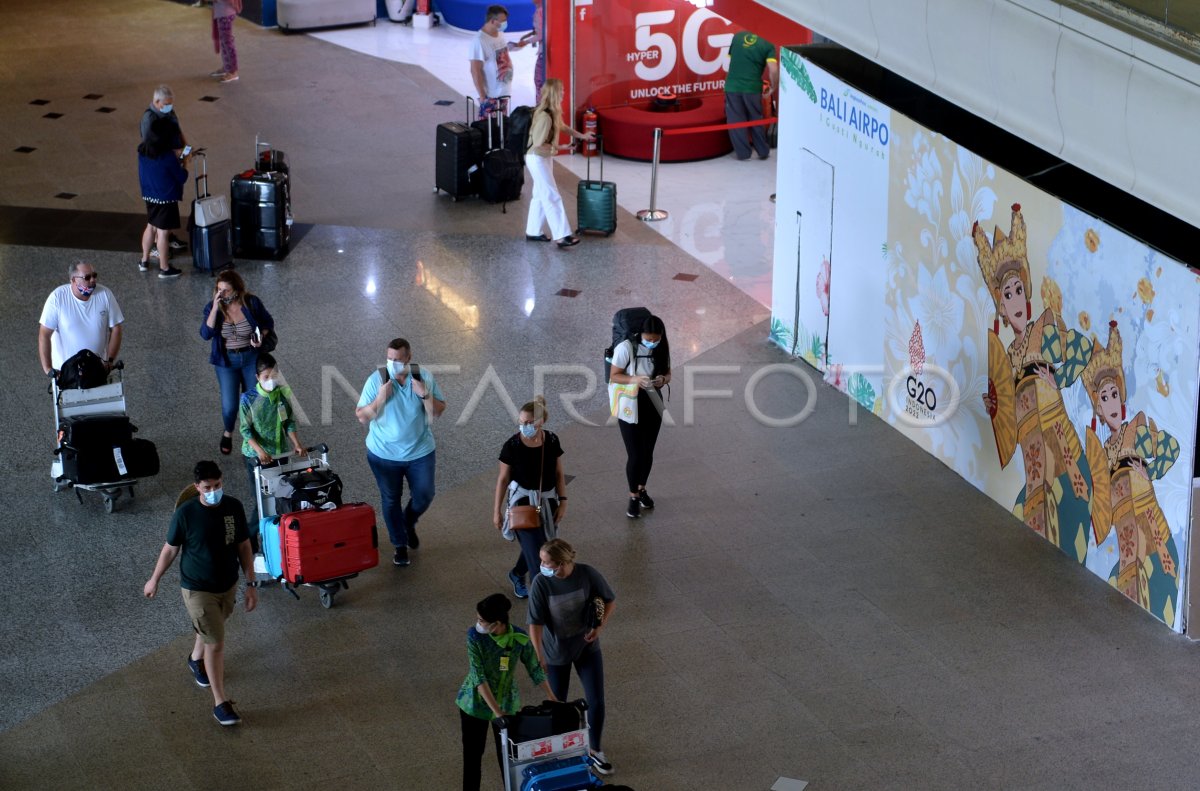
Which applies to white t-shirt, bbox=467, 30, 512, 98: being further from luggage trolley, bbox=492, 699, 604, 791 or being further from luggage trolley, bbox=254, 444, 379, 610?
luggage trolley, bbox=492, 699, 604, 791

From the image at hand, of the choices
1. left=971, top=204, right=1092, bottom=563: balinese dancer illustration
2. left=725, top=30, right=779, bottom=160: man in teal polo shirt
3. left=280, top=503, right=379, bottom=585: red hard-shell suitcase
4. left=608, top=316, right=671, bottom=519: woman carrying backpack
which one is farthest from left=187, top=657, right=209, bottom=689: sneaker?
left=725, top=30, right=779, bottom=160: man in teal polo shirt

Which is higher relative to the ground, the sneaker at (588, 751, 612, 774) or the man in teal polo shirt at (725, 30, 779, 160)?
the man in teal polo shirt at (725, 30, 779, 160)

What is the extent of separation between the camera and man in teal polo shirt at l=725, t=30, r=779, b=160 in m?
17.6

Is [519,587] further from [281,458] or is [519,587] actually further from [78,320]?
[78,320]

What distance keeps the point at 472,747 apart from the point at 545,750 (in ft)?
2.43

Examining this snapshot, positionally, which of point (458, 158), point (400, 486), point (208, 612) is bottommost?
point (400, 486)

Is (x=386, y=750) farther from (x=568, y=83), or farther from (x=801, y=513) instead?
(x=568, y=83)

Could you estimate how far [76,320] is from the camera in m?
10.4

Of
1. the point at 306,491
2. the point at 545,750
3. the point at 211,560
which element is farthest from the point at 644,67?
the point at 545,750

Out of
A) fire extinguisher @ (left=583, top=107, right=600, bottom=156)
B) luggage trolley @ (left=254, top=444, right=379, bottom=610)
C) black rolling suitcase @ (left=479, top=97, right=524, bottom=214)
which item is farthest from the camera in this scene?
fire extinguisher @ (left=583, top=107, right=600, bottom=156)

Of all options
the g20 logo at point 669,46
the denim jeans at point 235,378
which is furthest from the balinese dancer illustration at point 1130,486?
the g20 logo at point 669,46

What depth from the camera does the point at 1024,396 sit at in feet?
32.6

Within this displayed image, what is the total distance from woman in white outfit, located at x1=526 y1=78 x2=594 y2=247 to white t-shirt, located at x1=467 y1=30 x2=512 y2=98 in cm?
266

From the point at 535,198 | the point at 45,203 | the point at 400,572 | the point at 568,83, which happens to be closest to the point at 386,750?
the point at 400,572
